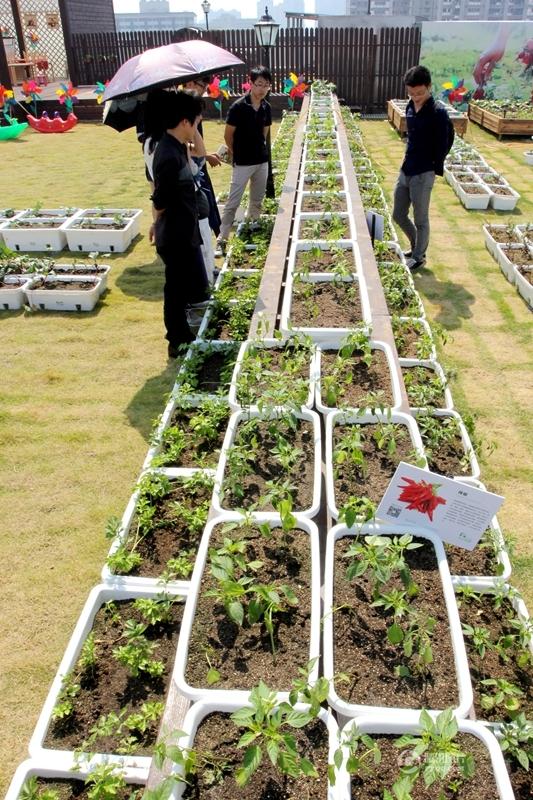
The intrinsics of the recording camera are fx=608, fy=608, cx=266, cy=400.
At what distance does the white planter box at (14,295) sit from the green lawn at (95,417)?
11 centimetres

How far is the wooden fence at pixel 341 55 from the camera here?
15656mm

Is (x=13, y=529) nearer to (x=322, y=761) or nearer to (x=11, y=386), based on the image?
(x=11, y=386)

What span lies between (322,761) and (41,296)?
4.48 meters

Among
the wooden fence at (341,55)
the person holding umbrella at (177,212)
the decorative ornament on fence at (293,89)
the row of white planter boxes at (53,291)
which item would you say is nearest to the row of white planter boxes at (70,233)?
the row of white planter boxes at (53,291)

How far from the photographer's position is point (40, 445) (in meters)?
3.56

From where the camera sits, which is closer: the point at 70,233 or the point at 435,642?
the point at 435,642

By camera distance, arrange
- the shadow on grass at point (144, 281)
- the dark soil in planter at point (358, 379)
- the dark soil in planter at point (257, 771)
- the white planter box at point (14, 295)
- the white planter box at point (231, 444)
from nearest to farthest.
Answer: the dark soil in planter at point (257, 771), the white planter box at point (231, 444), the dark soil in planter at point (358, 379), the white planter box at point (14, 295), the shadow on grass at point (144, 281)

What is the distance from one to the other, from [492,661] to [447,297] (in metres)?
3.87

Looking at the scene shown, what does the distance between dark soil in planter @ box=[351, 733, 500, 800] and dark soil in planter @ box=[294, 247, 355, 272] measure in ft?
9.75

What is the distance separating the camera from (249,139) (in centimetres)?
564

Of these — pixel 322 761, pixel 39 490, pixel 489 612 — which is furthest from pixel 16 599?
pixel 489 612

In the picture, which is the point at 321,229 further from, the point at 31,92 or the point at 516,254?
the point at 31,92

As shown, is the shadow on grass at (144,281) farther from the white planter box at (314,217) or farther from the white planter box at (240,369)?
the white planter box at (240,369)

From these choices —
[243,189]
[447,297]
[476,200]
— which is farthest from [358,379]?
[476,200]
